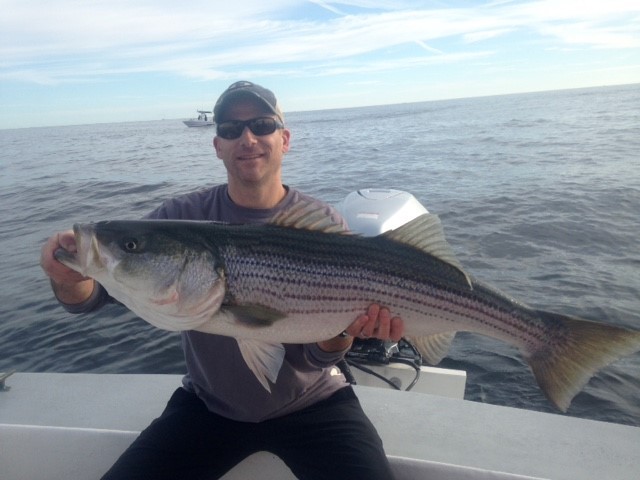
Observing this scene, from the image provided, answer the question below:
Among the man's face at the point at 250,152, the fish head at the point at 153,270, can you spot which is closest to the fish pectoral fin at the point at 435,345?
the fish head at the point at 153,270

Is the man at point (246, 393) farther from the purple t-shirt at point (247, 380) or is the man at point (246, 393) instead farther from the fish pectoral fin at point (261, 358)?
the fish pectoral fin at point (261, 358)

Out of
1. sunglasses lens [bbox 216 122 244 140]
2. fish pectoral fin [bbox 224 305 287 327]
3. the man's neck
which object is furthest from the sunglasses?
fish pectoral fin [bbox 224 305 287 327]

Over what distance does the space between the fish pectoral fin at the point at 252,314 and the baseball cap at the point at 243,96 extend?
6.10ft

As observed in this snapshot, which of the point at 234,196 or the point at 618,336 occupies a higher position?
the point at 234,196

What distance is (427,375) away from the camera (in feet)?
17.2

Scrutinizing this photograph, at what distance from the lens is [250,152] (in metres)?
4.15

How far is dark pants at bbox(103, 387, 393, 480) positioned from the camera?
11.1 ft

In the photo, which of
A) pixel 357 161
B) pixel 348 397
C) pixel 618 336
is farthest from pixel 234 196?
pixel 357 161

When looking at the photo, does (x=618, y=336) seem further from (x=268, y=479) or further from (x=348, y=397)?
(x=268, y=479)

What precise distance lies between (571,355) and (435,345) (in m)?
0.89

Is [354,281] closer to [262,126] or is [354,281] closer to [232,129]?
[262,126]

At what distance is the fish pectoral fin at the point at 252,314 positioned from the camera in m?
3.16

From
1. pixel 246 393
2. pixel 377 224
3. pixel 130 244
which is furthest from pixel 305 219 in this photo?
pixel 377 224

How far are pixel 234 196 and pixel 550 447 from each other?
308 cm
